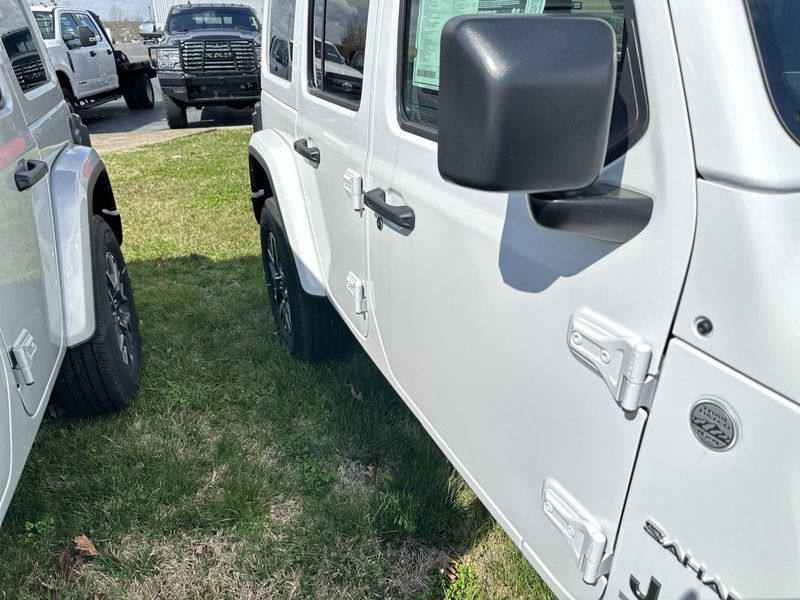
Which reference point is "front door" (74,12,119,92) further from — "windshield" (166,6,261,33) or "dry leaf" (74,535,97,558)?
"dry leaf" (74,535,97,558)

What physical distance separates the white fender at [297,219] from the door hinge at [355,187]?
65 cm

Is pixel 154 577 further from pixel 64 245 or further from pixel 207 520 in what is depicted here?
pixel 64 245

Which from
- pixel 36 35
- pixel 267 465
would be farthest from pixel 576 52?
pixel 36 35

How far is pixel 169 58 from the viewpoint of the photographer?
10.3m

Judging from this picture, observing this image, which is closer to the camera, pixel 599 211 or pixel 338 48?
pixel 599 211

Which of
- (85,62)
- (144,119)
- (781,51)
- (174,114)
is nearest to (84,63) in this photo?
(85,62)

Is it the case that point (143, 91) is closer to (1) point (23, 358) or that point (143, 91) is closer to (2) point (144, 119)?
(2) point (144, 119)

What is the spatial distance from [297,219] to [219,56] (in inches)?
351

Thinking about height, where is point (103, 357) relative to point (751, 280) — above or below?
below

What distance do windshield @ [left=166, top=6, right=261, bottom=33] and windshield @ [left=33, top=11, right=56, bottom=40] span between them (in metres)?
1.92

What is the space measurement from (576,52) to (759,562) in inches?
29.8

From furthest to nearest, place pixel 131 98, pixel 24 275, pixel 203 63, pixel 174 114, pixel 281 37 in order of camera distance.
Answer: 1. pixel 131 98
2. pixel 174 114
3. pixel 203 63
4. pixel 281 37
5. pixel 24 275

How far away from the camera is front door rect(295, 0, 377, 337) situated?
6.66 feet

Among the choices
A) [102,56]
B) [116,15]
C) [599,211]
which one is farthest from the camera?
[116,15]
